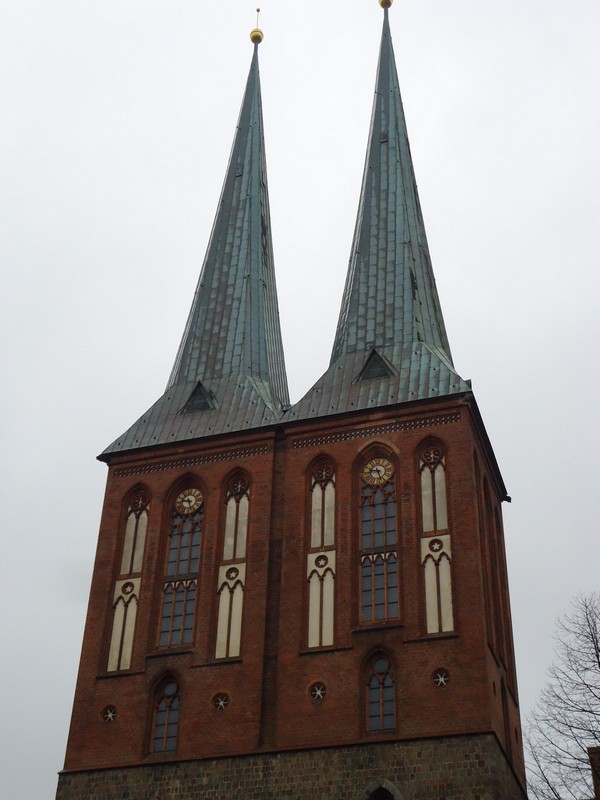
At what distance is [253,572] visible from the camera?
2903 cm

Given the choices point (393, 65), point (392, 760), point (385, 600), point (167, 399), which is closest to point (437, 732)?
point (392, 760)

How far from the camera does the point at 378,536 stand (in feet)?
94.0

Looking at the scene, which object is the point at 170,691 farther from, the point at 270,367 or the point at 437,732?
the point at 270,367

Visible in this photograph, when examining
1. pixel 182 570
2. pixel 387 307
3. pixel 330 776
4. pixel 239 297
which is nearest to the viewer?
pixel 330 776

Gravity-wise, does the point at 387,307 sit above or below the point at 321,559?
above

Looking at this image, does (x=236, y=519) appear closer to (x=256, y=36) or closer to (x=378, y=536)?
(x=378, y=536)

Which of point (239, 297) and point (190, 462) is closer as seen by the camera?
point (190, 462)

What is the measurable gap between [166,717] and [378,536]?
6626mm

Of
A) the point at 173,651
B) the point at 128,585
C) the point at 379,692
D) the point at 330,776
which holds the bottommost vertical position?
the point at 330,776

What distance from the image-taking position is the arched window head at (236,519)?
2978cm

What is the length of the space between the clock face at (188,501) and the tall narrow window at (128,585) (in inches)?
36.4

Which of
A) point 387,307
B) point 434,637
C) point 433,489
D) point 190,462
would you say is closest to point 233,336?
point 387,307

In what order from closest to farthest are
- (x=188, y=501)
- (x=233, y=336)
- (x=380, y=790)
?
(x=380, y=790) < (x=188, y=501) < (x=233, y=336)

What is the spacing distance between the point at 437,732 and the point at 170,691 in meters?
6.79
